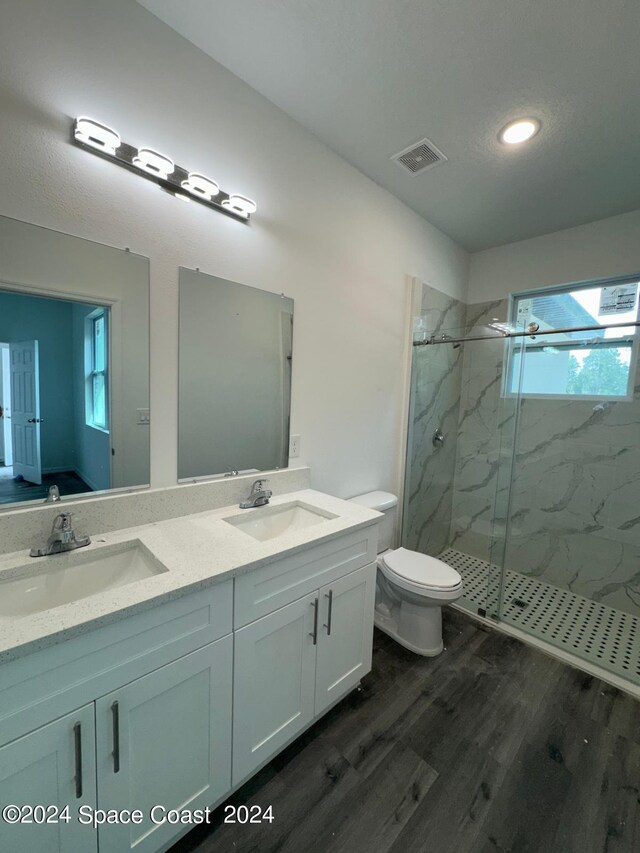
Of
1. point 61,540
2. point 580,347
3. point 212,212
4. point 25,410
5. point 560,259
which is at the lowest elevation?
point 61,540

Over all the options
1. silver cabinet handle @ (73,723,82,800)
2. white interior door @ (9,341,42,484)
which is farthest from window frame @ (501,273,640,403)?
silver cabinet handle @ (73,723,82,800)

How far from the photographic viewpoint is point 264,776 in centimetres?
127

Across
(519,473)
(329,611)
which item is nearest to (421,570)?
(329,611)

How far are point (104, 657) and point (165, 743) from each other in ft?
1.20

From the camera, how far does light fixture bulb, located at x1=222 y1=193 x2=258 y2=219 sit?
1.47 metres

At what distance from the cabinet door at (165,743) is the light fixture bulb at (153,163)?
5.39ft

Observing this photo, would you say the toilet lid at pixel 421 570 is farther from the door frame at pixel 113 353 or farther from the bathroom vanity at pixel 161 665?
the door frame at pixel 113 353

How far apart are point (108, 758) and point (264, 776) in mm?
709

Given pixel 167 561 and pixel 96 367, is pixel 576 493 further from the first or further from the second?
pixel 96 367

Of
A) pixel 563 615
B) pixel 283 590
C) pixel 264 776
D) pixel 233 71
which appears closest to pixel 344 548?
pixel 283 590

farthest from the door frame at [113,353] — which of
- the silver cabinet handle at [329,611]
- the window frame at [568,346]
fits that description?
the window frame at [568,346]

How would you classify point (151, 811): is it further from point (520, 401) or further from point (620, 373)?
point (620, 373)

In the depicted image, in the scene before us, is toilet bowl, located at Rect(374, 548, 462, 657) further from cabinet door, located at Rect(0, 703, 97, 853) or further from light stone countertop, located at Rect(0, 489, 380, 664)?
cabinet door, located at Rect(0, 703, 97, 853)

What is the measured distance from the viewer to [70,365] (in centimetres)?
118
